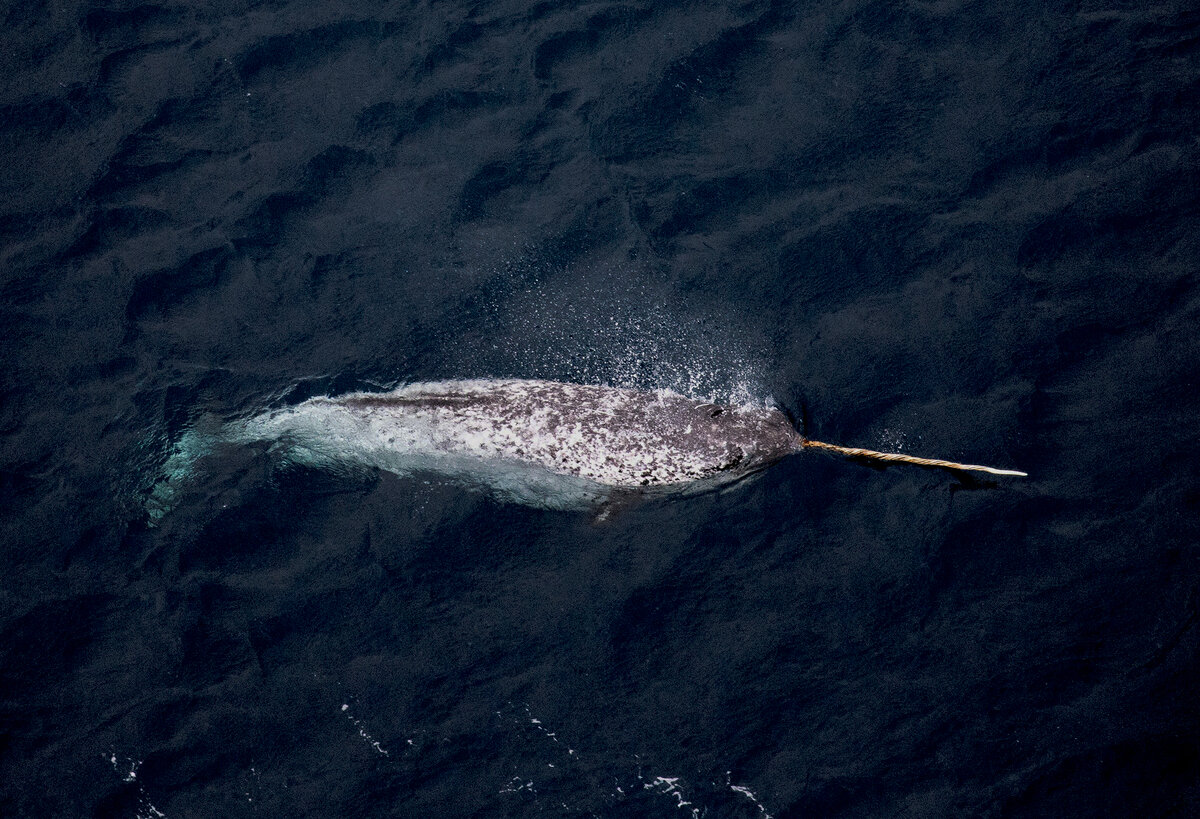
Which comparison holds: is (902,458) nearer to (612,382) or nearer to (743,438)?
(743,438)

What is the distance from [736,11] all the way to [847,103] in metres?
1.45

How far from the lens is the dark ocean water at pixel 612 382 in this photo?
17.5 feet

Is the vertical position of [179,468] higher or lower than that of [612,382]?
higher

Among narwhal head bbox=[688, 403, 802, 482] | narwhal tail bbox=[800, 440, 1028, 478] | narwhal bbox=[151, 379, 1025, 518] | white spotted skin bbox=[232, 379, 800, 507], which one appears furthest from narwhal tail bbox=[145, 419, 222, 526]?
narwhal tail bbox=[800, 440, 1028, 478]

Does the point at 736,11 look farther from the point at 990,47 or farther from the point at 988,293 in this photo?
the point at 988,293

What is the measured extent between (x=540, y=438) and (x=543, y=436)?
25 millimetres

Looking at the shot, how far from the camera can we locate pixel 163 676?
587 cm

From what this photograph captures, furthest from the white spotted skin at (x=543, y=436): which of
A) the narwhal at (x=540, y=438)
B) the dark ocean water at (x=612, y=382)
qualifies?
the dark ocean water at (x=612, y=382)

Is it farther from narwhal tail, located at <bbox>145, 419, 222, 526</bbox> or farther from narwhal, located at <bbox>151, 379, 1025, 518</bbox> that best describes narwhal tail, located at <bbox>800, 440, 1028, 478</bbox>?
narwhal tail, located at <bbox>145, 419, 222, 526</bbox>

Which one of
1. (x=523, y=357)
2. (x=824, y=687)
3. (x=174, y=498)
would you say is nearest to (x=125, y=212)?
(x=174, y=498)

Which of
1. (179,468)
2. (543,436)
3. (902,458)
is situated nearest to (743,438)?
(902,458)

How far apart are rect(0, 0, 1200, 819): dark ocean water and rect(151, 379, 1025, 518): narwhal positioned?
161 mm

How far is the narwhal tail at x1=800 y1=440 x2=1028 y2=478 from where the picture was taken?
5828 millimetres

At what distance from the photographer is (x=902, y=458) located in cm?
602
